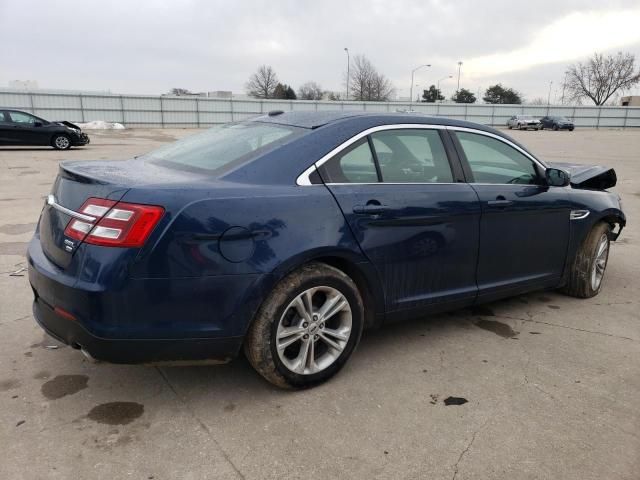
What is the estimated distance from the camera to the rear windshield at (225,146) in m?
3.03

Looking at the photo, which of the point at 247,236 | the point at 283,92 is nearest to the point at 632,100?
the point at 283,92

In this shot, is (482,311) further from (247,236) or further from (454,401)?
(247,236)

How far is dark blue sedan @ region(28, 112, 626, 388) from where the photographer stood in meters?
2.47

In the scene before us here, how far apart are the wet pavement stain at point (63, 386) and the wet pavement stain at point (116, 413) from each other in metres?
0.25

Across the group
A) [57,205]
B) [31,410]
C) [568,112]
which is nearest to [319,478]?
[31,410]

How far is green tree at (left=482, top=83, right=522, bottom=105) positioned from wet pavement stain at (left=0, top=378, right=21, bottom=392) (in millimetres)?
87918

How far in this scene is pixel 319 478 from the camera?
2.29 m

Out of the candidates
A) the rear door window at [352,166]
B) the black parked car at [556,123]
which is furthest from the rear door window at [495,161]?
the black parked car at [556,123]

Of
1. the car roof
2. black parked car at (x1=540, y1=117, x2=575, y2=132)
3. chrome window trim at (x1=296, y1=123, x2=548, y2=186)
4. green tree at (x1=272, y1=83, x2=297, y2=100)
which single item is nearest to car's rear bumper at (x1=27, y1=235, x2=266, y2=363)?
chrome window trim at (x1=296, y1=123, x2=548, y2=186)

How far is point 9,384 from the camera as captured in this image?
9.76 ft

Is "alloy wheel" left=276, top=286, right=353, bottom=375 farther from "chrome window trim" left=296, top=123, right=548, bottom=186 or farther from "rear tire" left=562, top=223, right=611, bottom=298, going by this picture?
"rear tire" left=562, top=223, right=611, bottom=298

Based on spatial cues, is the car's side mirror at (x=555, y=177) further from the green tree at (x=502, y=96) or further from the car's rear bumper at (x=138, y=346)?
the green tree at (x=502, y=96)

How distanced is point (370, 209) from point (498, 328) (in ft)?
5.42

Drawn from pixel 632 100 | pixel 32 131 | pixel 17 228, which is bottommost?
pixel 17 228
